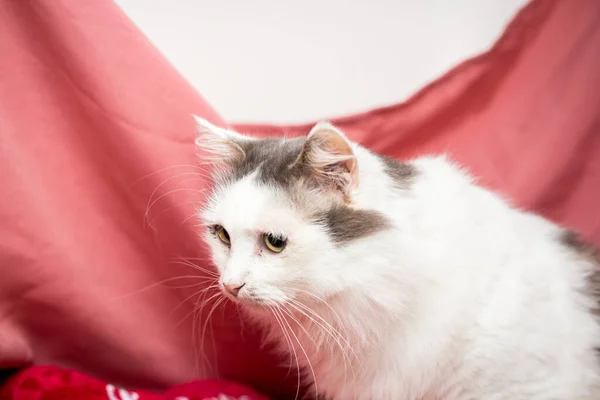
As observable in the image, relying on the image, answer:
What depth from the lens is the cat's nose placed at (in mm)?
786

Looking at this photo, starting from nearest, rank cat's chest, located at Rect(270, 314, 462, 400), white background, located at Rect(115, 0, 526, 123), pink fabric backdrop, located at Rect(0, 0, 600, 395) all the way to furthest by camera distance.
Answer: cat's chest, located at Rect(270, 314, 462, 400)
pink fabric backdrop, located at Rect(0, 0, 600, 395)
white background, located at Rect(115, 0, 526, 123)

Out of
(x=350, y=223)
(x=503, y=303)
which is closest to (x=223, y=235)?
(x=350, y=223)

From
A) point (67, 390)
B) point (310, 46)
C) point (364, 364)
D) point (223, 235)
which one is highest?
Result: point (310, 46)

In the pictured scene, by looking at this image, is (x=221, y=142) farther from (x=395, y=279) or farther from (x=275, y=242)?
(x=395, y=279)

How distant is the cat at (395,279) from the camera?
0.79 meters

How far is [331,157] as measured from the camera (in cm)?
76

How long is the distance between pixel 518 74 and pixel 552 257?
0.63 meters

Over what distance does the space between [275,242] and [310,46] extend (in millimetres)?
822

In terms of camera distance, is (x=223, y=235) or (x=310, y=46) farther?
(x=310, y=46)

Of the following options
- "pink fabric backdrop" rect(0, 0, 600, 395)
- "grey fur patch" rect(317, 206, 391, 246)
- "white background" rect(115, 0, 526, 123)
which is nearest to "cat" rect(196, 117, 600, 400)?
"grey fur patch" rect(317, 206, 391, 246)

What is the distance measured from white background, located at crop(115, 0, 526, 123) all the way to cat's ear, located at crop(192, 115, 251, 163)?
456 millimetres

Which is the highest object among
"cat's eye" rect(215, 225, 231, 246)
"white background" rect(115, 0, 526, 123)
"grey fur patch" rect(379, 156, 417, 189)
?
"white background" rect(115, 0, 526, 123)

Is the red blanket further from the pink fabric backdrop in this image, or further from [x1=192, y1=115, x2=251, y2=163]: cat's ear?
[x1=192, y1=115, x2=251, y2=163]: cat's ear

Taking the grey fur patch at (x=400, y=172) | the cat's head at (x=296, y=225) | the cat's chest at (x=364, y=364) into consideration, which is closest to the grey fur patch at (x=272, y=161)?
the cat's head at (x=296, y=225)
